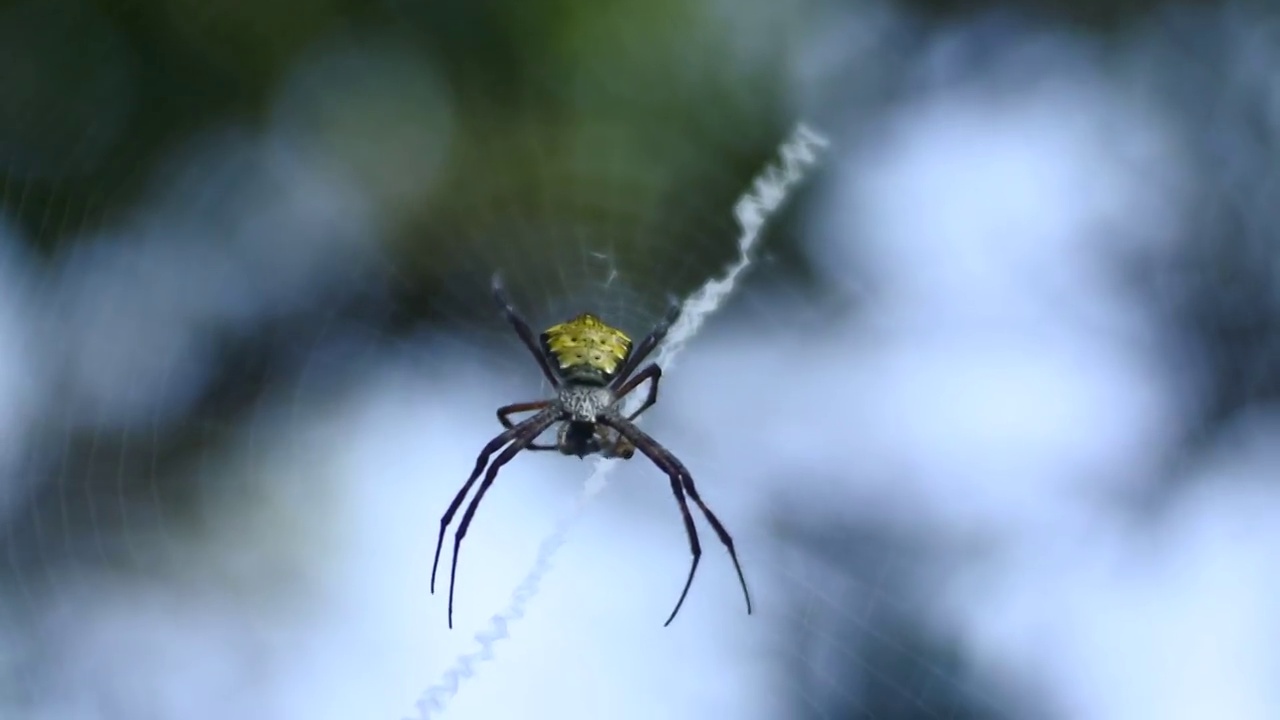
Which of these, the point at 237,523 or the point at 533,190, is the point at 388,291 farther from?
the point at 237,523

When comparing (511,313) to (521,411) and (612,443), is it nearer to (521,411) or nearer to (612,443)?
(521,411)

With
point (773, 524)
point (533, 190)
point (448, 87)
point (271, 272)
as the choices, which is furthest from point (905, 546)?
point (271, 272)

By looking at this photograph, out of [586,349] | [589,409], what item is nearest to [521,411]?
[589,409]

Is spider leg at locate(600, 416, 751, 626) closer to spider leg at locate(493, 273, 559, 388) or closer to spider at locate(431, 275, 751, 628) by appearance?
spider at locate(431, 275, 751, 628)

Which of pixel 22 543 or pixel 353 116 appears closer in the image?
pixel 22 543

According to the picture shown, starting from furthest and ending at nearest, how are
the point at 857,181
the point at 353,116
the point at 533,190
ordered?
the point at 857,181, the point at 353,116, the point at 533,190

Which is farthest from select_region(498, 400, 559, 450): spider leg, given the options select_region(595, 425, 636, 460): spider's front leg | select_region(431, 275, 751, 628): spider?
select_region(595, 425, 636, 460): spider's front leg

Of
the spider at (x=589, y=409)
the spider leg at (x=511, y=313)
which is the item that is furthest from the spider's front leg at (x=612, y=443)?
the spider leg at (x=511, y=313)
